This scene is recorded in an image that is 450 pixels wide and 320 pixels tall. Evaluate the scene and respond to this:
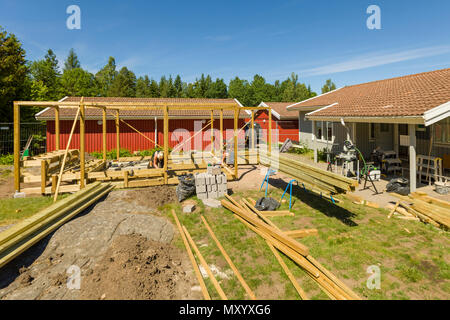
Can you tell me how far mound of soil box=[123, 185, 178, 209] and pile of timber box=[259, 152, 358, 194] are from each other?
4.09m

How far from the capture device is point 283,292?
410cm

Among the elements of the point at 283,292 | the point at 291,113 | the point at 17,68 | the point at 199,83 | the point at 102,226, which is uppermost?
the point at 199,83

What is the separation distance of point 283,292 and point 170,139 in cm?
1850

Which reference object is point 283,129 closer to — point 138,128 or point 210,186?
point 138,128

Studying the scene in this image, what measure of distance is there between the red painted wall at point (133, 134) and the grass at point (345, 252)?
14533 millimetres

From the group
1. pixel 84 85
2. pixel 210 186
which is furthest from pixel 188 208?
pixel 84 85

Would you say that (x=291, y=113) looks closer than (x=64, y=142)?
No

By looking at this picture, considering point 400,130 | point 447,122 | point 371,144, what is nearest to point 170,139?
point 371,144

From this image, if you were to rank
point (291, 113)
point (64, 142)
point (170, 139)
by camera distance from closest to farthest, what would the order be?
point (64, 142)
point (170, 139)
point (291, 113)

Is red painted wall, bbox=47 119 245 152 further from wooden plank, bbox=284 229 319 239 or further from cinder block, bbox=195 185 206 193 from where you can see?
wooden plank, bbox=284 229 319 239

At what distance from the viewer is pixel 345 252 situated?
17.3ft

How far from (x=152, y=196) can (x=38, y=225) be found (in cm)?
369

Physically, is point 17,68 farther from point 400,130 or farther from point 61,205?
point 400,130

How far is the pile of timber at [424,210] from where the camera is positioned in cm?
631
